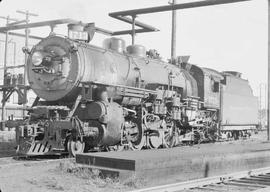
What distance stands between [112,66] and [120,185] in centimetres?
630

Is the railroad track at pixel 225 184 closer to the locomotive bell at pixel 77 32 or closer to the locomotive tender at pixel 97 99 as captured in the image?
the locomotive tender at pixel 97 99

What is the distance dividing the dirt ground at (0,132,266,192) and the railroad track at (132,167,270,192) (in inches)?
26.3

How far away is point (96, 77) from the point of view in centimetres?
1243

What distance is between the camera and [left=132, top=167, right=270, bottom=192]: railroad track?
7.02 m

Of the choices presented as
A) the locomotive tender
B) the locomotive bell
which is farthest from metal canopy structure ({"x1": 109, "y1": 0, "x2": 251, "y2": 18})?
the locomotive bell

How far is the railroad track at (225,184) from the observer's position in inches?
276

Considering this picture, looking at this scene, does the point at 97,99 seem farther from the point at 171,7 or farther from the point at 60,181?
the point at 171,7

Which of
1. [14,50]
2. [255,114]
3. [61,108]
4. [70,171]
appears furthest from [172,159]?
[14,50]

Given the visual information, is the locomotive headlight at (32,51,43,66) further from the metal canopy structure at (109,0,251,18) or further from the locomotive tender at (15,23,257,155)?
the metal canopy structure at (109,0,251,18)

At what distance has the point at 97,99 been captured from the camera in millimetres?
12281

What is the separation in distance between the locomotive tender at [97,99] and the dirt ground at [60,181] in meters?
2.44

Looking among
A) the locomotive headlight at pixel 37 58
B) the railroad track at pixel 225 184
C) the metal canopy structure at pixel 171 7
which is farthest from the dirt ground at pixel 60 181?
the metal canopy structure at pixel 171 7

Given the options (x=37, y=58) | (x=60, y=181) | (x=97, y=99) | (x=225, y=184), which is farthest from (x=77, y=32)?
(x=225, y=184)

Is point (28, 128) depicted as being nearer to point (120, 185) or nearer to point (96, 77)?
point (96, 77)
